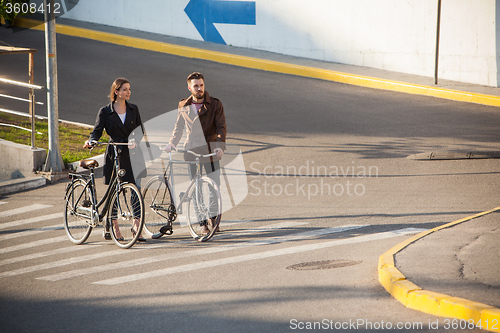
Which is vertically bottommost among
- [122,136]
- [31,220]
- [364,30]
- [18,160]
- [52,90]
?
[31,220]

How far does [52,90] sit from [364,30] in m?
12.0

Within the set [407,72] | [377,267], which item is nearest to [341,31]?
[407,72]

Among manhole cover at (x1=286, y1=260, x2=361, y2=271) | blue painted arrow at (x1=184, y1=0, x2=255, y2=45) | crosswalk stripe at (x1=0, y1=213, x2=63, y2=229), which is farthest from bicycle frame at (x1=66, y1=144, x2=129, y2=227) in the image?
blue painted arrow at (x1=184, y1=0, x2=255, y2=45)

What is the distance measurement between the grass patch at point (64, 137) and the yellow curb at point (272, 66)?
795cm

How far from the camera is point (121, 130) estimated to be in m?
7.78

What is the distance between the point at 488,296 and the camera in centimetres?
489

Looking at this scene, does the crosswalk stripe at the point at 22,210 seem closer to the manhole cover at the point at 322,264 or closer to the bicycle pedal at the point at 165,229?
the bicycle pedal at the point at 165,229

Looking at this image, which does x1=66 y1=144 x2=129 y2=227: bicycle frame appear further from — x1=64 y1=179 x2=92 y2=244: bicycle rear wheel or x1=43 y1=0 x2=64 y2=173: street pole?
x1=43 y1=0 x2=64 y2=173: street pole

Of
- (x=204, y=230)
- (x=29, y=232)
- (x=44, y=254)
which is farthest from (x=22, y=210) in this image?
(x=204, y=230)

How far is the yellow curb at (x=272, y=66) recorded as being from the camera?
16250mm

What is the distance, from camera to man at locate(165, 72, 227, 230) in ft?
25.7

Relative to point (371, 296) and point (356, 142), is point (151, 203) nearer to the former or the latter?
point (371, 296)

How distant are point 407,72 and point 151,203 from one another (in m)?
13.7

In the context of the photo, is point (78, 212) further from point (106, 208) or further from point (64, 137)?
point (64, 137)
